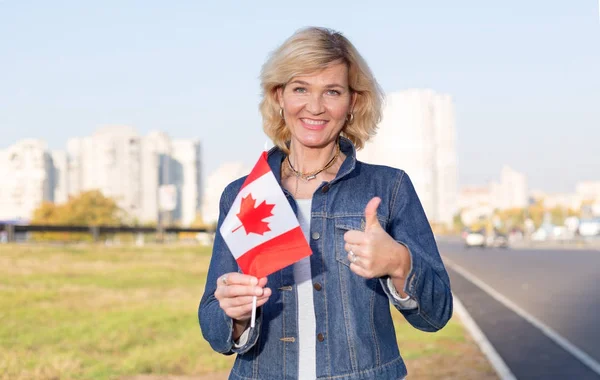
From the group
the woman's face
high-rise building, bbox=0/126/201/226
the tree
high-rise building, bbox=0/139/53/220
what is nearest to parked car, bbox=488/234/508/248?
the tree

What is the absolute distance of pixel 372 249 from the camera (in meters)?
2.59

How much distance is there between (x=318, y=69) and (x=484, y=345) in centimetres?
950

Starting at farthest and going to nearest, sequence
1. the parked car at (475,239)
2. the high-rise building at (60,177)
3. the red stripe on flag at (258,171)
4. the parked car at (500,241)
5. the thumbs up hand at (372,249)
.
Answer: the high-rise building at (60,177)
the parked car at (475,239)
the parked car at (500,241)
the red stripe on flag at (258,171)
the thumbs up hand at (372,249)

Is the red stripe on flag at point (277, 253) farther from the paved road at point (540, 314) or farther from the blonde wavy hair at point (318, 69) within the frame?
the paved road at point (540, 314)

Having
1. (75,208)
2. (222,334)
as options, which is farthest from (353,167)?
(75,208)

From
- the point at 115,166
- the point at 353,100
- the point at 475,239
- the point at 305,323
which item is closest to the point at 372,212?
the point at 305,323

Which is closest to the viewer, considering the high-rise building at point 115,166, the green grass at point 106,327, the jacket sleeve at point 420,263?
the jacket sleeve at point 420,263

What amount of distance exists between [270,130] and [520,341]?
390 inches

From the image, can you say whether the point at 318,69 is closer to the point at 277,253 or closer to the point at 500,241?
the point at 277,253

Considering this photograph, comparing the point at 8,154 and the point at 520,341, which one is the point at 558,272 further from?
the point at 8,154

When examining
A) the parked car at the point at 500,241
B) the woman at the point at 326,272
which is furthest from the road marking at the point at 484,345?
the parked car at the point at 500,241

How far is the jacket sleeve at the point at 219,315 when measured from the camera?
9.71 ft

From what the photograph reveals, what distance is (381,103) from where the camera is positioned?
3.34m

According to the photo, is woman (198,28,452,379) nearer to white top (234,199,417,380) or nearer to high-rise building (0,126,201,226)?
white top (234,199,417,380)
